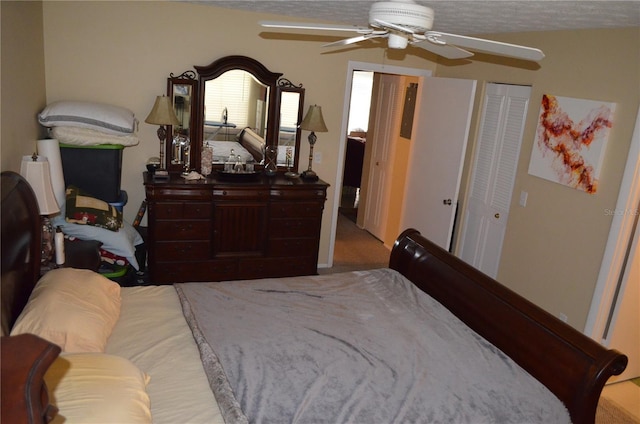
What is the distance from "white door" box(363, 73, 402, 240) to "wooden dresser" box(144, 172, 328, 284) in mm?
1715

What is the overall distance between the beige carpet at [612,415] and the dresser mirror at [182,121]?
364cm

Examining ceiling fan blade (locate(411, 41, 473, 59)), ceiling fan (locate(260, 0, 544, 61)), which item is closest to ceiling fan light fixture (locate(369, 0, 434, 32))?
ceiling fan (locate(260, 0, 544, 61))

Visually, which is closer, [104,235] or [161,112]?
[104,235]

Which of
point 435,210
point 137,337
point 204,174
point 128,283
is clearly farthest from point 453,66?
point 137,337

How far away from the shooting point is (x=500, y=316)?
102 inches

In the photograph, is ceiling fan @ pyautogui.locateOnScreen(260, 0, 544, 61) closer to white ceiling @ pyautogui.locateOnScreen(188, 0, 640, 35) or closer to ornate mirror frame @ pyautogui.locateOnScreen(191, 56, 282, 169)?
white ceiling @ pyautogui.locateOnScreen(188, 0, 640, 35)

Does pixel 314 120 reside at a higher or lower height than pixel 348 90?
lower

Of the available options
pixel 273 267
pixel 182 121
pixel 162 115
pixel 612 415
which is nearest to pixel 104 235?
pixel 162 115

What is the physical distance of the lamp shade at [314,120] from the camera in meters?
4.57

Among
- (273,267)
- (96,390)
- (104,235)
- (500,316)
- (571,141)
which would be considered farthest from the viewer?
(273,267)

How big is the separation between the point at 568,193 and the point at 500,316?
58.2 inches

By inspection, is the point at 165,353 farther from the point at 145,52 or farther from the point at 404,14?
the point at 145,52

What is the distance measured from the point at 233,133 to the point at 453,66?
7.23 feet

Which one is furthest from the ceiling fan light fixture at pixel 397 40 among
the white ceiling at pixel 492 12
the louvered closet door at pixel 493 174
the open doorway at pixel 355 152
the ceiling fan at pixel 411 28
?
the open doorway at pixel 355 152
